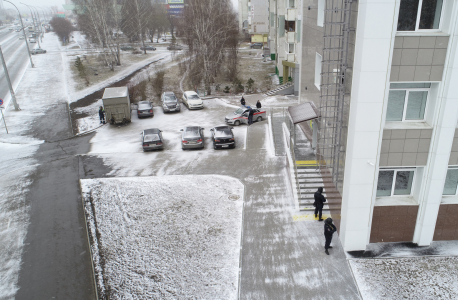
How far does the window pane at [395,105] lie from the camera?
9.08m

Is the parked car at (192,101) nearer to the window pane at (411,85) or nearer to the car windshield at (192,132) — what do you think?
the car windshield at (192,132)

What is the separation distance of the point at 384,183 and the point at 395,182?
0.33m

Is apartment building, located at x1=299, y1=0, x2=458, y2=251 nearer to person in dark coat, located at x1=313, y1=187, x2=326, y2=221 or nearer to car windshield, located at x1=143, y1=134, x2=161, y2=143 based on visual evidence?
person in dark coat, located at x1=313, y1=187, x2=326, y2=221

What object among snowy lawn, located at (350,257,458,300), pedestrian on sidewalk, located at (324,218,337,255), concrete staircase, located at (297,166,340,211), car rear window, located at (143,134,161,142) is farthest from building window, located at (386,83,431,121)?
car rear window, located at (143,134,161,142)

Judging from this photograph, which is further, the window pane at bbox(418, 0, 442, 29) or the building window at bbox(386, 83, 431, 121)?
the building window at bbox(386, 83, 431, 121)

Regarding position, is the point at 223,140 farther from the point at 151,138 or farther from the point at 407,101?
the point at 407,101

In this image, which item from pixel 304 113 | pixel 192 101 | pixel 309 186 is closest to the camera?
pixel 309 186

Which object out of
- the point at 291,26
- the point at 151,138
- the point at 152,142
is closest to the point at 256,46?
the point at 291,26

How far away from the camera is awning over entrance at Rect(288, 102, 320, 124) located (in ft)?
43.3

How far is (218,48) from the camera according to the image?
3666 centimetres

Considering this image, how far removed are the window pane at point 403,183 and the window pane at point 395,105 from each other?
1.83m

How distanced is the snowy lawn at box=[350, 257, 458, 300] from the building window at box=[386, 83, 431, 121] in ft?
14.1

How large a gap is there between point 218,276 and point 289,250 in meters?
2.52

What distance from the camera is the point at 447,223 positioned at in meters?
10.3
